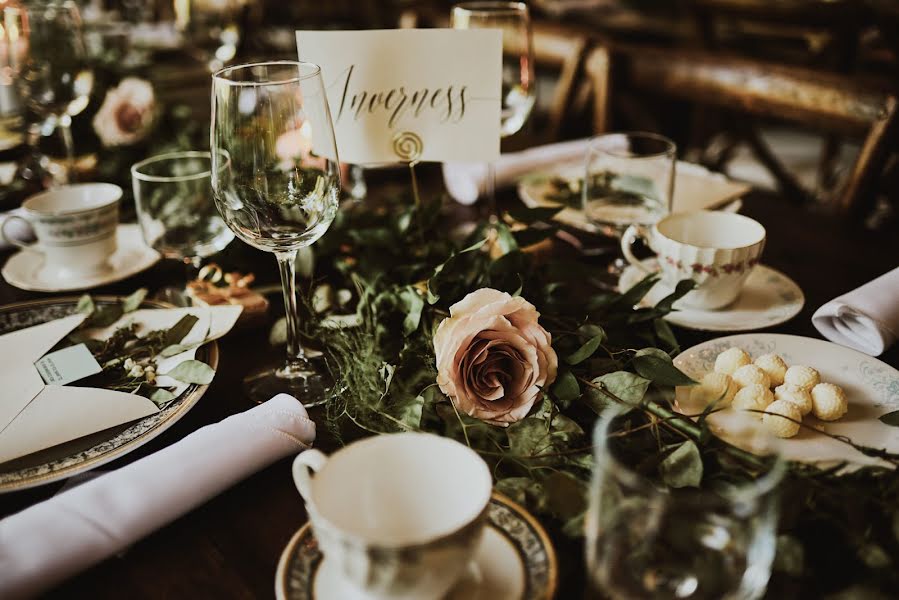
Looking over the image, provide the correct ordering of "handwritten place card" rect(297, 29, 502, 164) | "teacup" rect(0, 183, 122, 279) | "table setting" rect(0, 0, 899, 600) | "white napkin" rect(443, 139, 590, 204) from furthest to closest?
1. "white napkin" rect(443, 139, 590, 204)
2. "teacup" rect(0, 183, 122, 279)
3. "handwritten place card" rect(297, 29, 502, 164)
4. "table setting" rect(0, 0, 899, 600)

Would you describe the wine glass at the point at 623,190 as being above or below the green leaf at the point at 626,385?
above

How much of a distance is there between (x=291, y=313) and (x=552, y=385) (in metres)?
0.28

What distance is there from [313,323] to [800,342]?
20.0 inches

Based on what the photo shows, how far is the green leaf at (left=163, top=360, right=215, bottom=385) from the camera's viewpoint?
73 cm

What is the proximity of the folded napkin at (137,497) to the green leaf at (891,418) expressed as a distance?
0.49m

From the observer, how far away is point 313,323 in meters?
0.81

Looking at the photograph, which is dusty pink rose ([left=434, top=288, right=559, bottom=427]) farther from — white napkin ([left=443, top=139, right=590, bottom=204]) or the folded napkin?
white napkin ([left=443, top=139, right=590, bottom=204])

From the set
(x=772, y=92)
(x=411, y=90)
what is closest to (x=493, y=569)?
(x=411, y=90)

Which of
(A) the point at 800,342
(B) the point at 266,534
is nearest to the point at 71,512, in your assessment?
(B) the point at 266,534

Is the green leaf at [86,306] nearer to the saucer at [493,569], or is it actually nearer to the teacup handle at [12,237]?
the teacup handle at [12,237]

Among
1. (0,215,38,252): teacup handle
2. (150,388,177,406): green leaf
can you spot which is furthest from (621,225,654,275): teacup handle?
(0,215,38,252): teacup handle

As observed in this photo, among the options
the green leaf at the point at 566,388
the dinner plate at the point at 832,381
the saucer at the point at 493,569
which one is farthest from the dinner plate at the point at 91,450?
the dinner plate at the point at 832,381

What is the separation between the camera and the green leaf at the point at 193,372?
2.39 ft

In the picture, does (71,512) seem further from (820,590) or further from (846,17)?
(846,17)
